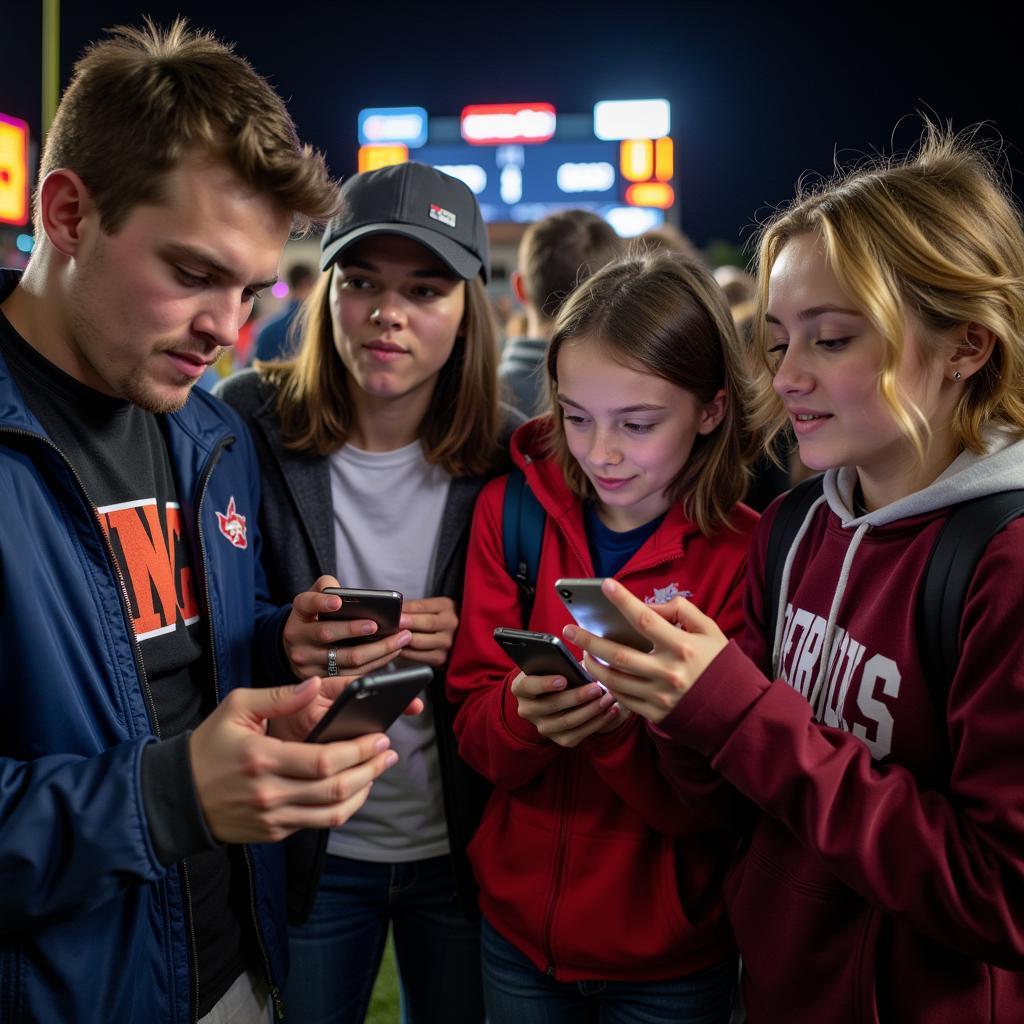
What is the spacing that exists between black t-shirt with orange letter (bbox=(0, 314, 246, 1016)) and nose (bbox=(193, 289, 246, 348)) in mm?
185

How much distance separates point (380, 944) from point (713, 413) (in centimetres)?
128

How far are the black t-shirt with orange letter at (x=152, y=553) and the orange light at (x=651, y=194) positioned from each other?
7.55 m

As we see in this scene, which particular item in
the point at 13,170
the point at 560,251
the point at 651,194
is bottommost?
the point at 560,251

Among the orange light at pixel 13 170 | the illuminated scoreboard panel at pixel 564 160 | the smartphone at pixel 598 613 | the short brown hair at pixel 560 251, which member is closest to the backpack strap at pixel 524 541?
the smartphone at pixel 598 613

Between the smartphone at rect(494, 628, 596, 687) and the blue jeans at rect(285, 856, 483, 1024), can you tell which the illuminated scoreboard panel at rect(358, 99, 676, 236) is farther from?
the smartphone at rect(494, 628, 596, 687)

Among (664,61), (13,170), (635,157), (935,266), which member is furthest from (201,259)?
(664,61)

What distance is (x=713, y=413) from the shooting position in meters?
1.85

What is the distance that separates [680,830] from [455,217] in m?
1.29

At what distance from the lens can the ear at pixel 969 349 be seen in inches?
55.6

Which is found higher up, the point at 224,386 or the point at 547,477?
the point at 224,386

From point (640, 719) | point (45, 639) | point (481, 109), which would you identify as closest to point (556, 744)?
point (640, 719)

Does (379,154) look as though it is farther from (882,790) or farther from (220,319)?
(882,790)

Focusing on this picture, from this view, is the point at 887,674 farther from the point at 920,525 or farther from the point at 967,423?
the point at 967,423

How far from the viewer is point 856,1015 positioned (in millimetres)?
1326
